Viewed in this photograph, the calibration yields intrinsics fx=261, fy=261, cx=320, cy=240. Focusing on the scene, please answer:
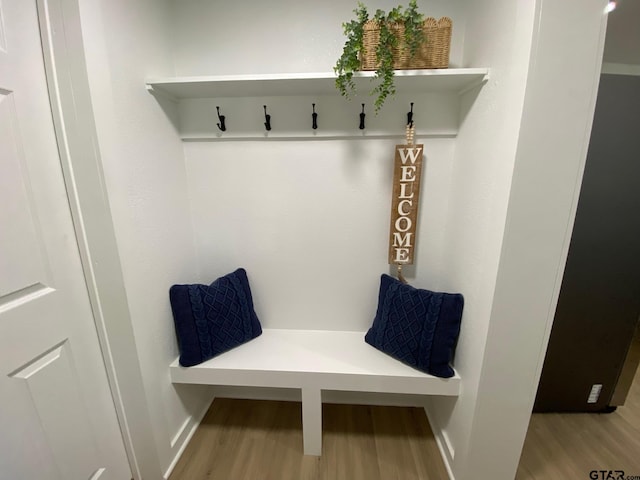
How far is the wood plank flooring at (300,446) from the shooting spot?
51.8 inches

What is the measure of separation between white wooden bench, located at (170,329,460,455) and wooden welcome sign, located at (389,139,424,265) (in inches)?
21.4

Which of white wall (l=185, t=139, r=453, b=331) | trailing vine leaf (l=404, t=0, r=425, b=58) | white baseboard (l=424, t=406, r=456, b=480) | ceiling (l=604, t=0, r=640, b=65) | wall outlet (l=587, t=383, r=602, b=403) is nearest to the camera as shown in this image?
trailing vine leaf (l=404, t=0, r=425, b=58)

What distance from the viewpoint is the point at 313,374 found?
128 cm

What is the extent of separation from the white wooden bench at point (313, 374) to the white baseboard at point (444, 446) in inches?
13.6

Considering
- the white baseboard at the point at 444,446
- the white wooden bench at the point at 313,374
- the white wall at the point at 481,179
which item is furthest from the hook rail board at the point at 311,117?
the white baseboard at the point at 444,446

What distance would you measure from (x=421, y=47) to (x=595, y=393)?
7.19 feet

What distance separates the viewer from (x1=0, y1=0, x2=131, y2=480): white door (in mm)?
773

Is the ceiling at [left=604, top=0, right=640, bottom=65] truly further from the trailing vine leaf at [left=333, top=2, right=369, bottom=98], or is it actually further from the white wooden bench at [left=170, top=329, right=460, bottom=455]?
the white wooden bench at [left=170, top=329, right=460, bottom=455]

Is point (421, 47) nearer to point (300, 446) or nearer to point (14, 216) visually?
point (14, 216)

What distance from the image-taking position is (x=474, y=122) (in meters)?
1.14

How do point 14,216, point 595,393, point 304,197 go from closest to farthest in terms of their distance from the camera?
point 14,216, point 304,197, point 595,393

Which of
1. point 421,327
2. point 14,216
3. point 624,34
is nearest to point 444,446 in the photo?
point 421,327

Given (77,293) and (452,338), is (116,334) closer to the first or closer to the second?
(77,293)

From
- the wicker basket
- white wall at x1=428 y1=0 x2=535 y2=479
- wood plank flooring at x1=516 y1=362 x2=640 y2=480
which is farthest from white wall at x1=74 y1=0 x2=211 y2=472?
wood plank flooring at x1=516 y1=362 x2=640 y2=480
